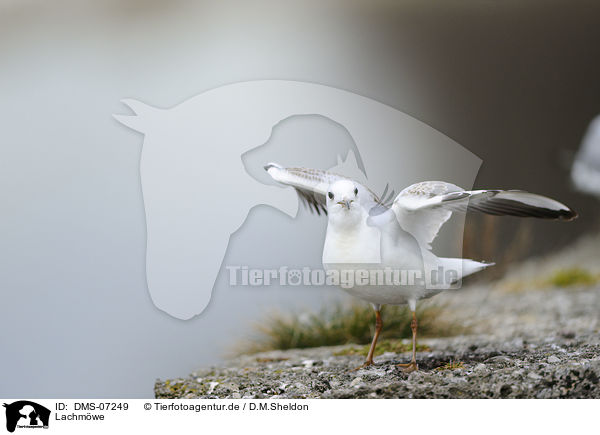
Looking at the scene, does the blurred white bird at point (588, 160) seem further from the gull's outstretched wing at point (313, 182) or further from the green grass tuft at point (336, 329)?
the gull's outstretched wing at point (313, 182)

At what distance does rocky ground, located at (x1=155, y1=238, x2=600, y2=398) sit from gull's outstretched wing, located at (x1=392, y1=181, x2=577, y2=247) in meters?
0.54

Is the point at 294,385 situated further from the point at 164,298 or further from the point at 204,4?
the point at 204,4

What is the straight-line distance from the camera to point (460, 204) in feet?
6.63

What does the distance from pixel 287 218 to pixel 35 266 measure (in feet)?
4.27

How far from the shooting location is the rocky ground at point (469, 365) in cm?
197

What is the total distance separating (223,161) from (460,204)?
52.3 inches

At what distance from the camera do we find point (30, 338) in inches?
115

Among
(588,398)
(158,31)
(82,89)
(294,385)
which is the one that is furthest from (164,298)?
(588,398)
